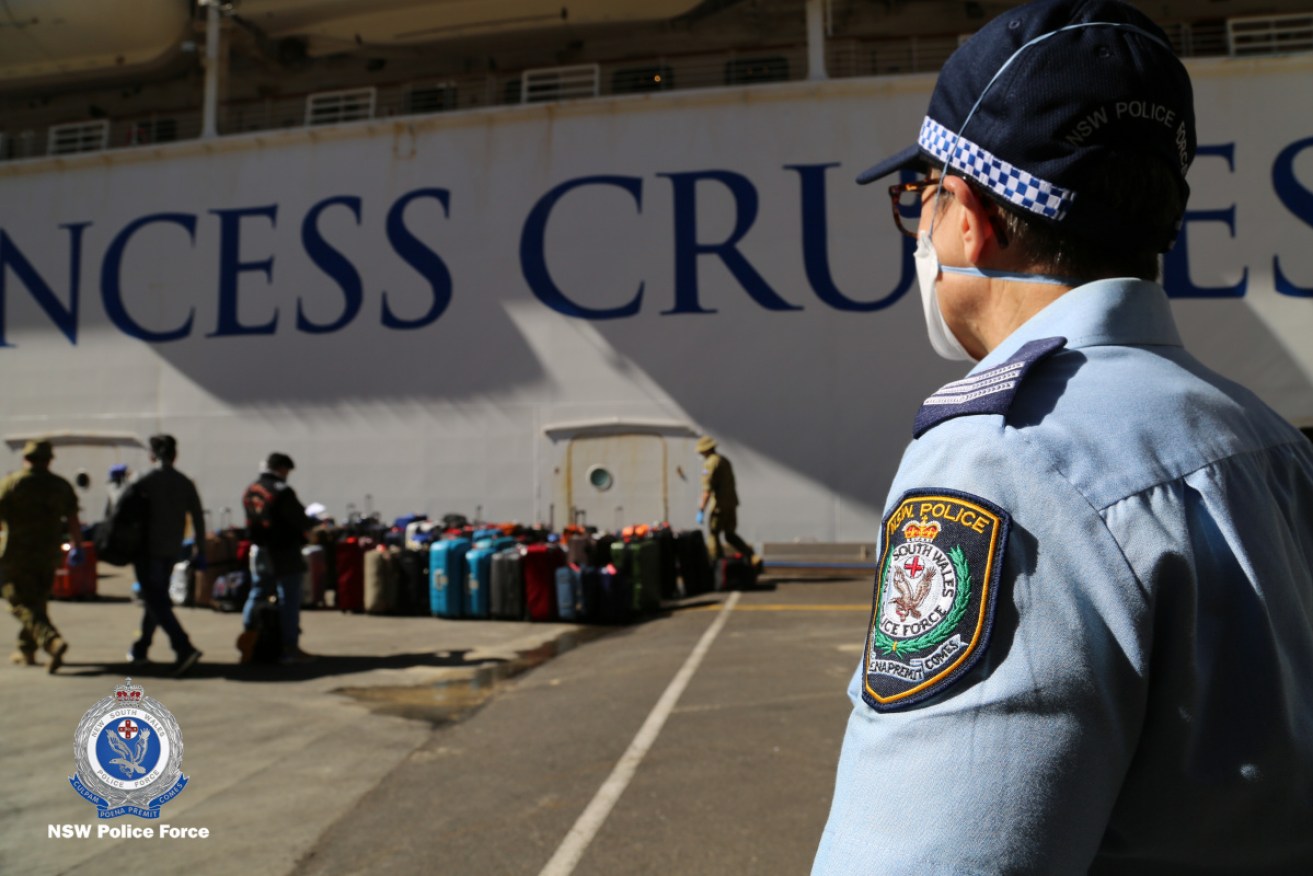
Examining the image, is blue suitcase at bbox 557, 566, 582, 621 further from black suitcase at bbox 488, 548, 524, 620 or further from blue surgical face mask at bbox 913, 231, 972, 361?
blue surgical face mask at bbox 913, 231, 972, 361

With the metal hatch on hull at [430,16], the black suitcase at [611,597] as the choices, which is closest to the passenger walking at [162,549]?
the black suitcase at [611,597]

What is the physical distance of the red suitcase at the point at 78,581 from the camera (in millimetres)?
12289

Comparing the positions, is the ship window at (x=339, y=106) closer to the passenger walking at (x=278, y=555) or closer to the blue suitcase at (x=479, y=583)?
the blue suitcase at (x=479, y=583)

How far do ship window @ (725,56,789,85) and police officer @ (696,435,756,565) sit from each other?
29.1ft

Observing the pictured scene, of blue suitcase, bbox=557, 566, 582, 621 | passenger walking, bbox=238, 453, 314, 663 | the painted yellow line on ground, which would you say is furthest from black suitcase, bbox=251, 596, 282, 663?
the painted yellow line on ground

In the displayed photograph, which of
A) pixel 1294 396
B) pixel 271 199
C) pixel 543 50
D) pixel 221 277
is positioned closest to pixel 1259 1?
pixel 1294 396

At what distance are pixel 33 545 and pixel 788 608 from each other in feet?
23.8

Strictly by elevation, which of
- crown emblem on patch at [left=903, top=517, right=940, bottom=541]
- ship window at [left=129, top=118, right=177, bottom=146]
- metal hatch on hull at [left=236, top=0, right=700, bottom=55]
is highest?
metal hatch on hull at [left=236, top=0, right=700, bottom=55]

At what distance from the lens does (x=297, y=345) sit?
18250 mm

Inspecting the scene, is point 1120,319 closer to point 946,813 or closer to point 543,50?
point 946,813

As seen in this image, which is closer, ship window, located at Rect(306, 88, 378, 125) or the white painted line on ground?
the white painted line on ground

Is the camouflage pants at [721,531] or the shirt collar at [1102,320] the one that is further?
the camouflage pants at [721,531]

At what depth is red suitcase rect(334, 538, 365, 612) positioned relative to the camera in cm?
1147

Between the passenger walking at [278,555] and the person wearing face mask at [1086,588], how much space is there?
25.4ft
